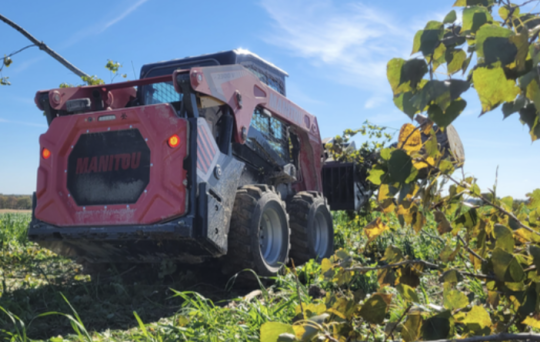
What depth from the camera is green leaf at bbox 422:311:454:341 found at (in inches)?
57.9

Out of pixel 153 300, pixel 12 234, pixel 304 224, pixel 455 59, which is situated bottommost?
pixel 153 300

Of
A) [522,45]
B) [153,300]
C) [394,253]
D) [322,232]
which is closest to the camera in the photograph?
[522,45]

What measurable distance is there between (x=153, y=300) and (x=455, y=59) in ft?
12.2

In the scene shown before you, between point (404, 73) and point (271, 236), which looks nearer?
point (404, 73)

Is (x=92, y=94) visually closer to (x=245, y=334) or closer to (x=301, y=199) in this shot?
(x=301, y=199)

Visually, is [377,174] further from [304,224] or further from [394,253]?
[304,224]

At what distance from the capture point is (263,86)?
554 cm

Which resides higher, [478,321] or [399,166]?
[399,166]

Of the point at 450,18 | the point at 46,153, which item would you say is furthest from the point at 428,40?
the point at 46,153

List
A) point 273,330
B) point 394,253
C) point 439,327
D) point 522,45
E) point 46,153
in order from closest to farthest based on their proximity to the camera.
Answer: point 522,45, point 273,330, point 439,327, point 394,253, point 46,153

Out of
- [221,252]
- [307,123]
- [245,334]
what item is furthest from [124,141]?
[307,123]

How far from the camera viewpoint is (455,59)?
1.25 meters

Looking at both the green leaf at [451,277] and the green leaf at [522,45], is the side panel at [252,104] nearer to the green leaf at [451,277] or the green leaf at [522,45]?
the green leaf at [451,277]

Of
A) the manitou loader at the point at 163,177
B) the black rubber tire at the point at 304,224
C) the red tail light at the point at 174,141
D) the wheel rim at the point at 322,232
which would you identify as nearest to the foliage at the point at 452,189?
the manitou loader at the point at 163,177
